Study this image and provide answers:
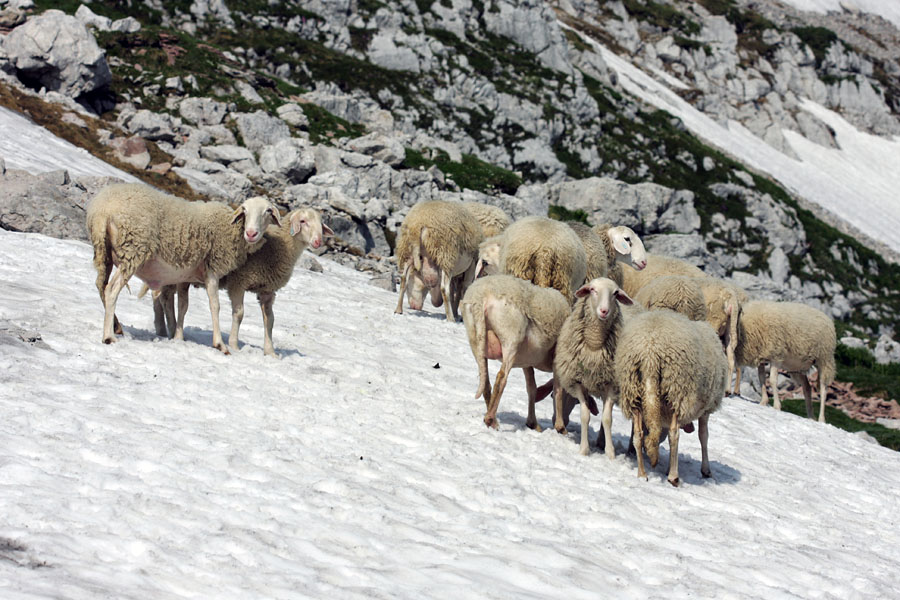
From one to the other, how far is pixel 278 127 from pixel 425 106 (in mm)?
18093

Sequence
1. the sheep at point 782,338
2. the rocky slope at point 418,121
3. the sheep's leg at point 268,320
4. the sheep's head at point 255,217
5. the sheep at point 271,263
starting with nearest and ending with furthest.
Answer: the sheep's head at point 255,217
the sheep's leg at point 268,320
the sheep at point 271,263
the sheep at point 782,338
the rocky slope at point 418,121

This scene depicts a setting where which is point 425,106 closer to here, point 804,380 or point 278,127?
point 278,127

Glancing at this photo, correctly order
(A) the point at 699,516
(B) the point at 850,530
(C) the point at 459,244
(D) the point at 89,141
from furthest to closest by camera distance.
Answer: (D) the point at 89,141
(C) the point at 459,244
(B) the point at 850,530
(A) the point at 699,516

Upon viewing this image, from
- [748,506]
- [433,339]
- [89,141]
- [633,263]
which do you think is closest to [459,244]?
[433,339]

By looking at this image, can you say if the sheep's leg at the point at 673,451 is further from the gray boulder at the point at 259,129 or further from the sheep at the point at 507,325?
the gray boulder at the point at 259,129

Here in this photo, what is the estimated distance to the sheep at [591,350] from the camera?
31.9 ft

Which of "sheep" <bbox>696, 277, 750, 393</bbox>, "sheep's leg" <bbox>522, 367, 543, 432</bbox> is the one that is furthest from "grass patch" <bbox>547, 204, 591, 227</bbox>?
"sheep's leg" <bbox>522, 367, 543, 432</bbox>

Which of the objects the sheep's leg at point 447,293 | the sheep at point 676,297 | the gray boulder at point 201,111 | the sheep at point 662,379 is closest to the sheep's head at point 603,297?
the sheep at point 662,379

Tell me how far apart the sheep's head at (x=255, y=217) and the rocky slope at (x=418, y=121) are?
333 inches

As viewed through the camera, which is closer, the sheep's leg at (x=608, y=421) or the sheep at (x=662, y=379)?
the sheep at (x=662, y=379)

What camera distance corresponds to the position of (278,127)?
113 ft

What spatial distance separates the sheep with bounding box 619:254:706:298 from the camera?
1828cm

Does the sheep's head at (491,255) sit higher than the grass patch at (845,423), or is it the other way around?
the sheep's head at (491,255)

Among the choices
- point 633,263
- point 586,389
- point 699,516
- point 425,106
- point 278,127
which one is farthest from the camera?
point 425,106
